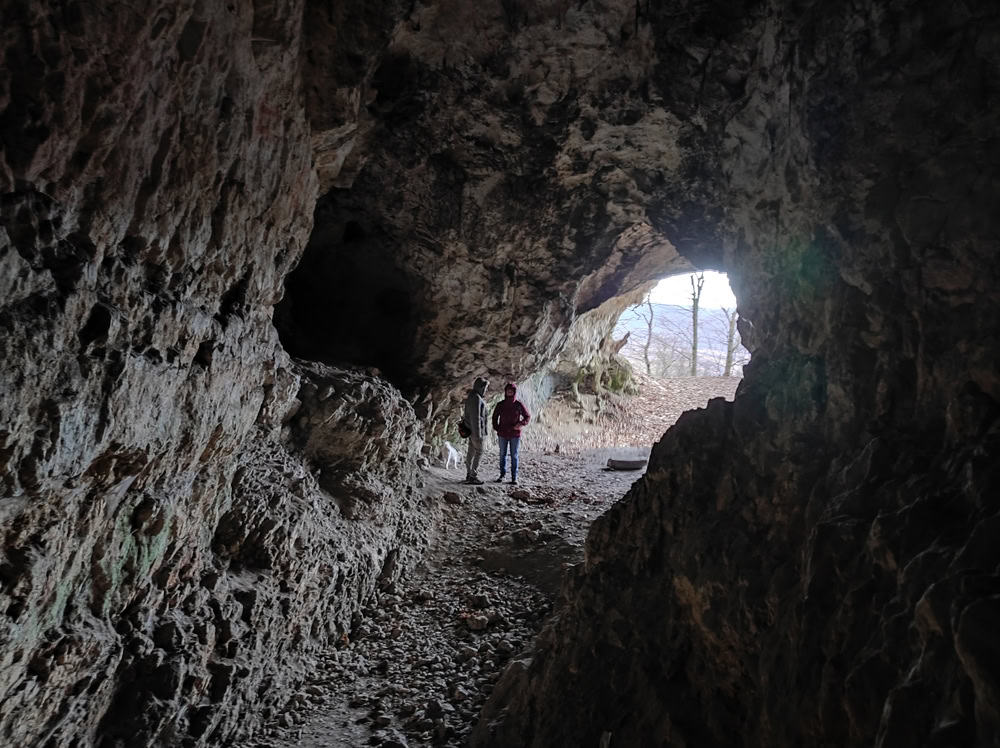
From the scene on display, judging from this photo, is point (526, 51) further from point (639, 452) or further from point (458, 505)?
point (639, 452)

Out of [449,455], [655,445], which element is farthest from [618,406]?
[655,445]

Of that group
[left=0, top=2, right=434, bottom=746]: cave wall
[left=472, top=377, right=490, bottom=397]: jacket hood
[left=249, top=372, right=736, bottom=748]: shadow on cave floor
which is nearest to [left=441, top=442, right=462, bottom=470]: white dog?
[left=249, top=372, right=736, bottom=748]: shadow on cave floor

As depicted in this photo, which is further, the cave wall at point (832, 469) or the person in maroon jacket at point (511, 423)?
the person in maroon jacket at point (511, 423)

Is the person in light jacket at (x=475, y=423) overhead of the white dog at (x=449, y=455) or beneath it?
overhead

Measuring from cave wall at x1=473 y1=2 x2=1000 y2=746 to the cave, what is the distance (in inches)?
0.6

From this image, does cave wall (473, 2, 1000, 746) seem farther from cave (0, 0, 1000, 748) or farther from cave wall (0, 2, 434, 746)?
cave wall (0, 2, 434, 746)

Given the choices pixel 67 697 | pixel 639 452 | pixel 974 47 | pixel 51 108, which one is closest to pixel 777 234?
pixel 974 47

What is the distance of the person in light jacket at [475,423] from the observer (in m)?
8.73

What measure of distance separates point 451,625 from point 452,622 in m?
0.06

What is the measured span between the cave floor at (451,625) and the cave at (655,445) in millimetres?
294

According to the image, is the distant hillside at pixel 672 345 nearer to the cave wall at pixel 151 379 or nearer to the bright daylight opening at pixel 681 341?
the bright daylight opening at pixel 681 341

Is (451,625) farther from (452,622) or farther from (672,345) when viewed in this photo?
(672,345)

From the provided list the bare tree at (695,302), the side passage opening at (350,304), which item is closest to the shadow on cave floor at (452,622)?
the side passage opening at (350,304)

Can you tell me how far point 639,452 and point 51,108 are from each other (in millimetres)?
10730
